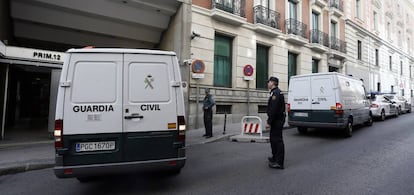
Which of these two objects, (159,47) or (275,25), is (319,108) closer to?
(275,25)

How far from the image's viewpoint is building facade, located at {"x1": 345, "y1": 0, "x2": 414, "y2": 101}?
76.9ft

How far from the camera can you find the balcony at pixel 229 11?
12158 mm

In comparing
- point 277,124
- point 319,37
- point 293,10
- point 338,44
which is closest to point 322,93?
point 277,124

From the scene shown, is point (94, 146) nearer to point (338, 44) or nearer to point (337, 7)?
point (338, 44)

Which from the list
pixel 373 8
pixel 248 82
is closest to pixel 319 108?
pixel 248 82

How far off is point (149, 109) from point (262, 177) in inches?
94.3

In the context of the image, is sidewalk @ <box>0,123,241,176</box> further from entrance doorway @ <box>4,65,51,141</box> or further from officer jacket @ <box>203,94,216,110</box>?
entrance doorway @ <box>4,65,51,141</box>

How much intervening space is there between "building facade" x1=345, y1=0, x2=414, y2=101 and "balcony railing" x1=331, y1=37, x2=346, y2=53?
1354mm

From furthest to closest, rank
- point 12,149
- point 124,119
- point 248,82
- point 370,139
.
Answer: point 248,82
point 370,139
point 12,149
point 124,119

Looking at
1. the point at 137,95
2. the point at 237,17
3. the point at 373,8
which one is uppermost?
the point at 373,8

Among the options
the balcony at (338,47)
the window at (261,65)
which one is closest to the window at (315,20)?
the balcony at (338,47)

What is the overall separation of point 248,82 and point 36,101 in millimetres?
12936

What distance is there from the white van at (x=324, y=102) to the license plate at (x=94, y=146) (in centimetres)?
743

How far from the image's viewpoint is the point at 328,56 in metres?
19.9
